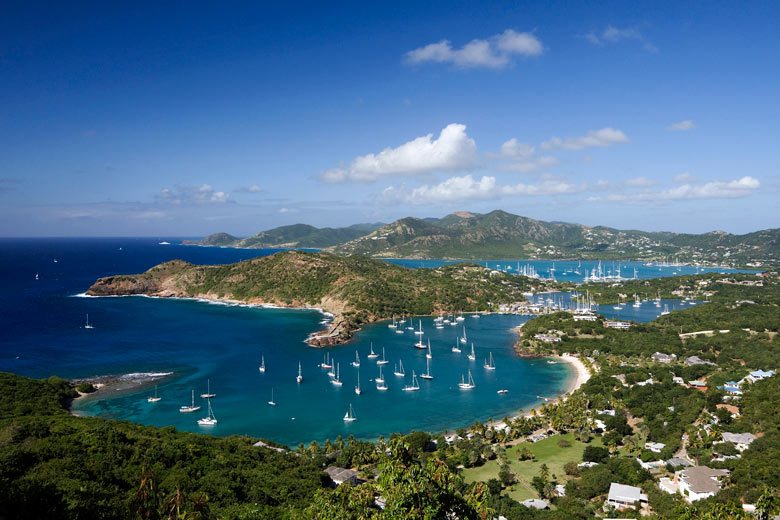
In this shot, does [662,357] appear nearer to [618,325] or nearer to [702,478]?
[618,325]

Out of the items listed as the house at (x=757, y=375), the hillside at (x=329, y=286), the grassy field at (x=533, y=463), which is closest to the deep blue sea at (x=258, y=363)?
the hillside at (x=329, y=286)

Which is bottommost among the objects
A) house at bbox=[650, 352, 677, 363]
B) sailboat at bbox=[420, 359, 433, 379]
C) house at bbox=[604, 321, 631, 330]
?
sailboat at bbox=[420, 359, 433, 379]

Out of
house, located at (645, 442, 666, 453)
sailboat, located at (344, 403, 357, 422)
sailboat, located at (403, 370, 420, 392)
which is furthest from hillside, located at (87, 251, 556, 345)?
house, located at (645, 442, 666, 453)

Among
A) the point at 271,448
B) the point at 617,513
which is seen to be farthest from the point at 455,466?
the point at 271,448

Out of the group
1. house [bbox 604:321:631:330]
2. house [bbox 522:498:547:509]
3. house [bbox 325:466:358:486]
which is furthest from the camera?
house [bbox 604:321:631:330]

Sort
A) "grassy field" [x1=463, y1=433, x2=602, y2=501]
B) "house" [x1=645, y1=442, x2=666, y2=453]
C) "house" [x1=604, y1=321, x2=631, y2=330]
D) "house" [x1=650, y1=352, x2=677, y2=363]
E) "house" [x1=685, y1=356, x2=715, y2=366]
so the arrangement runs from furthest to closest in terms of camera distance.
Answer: "house" [x1=604, y1=321, x2=631, y2=330] → "house" [x1=650, y1=352, x2=677, y2=363] → "house" [x1=685, y1=356, x2=715, y2=366] → "house" [x1=645, y1=442, x2=666, y2=453] → "grassy field" [x1=463, y1=433, x2=602, y2=501]

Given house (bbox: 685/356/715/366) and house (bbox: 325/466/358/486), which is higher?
house (bbox: 685/356/715/366)

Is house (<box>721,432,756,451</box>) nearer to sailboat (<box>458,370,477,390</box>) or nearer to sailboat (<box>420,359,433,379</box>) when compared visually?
sailboat (<box>458,370,477,390</box>)

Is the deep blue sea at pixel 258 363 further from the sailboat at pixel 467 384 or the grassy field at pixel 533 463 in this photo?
the grassy field at pixel 533 463
